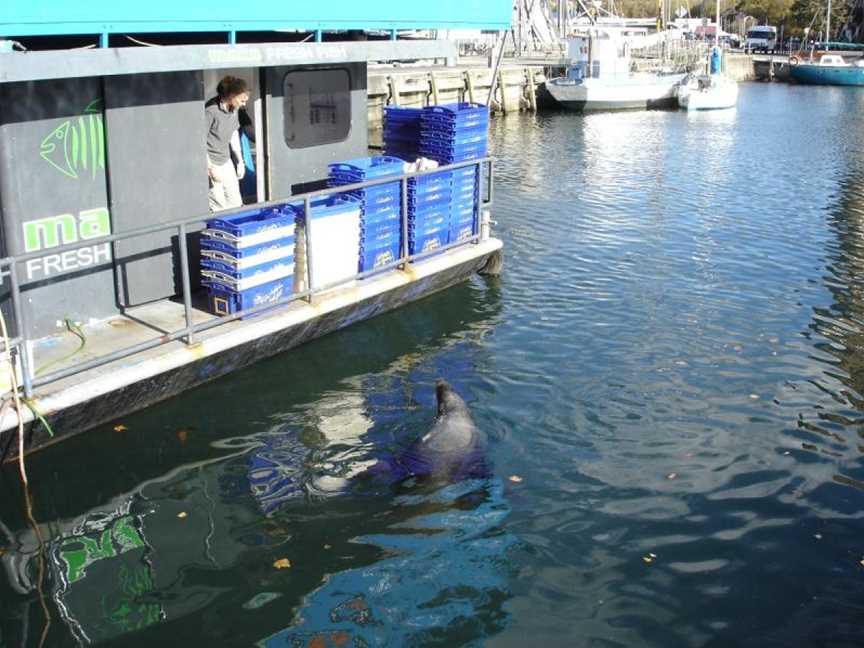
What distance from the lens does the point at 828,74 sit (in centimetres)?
6712

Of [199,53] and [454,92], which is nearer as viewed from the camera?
[199,53]

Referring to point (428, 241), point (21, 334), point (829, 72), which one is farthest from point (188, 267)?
point (829, 72)

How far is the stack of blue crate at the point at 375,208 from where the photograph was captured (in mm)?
11586

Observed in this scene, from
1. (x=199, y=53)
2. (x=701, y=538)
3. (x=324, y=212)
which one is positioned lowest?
(x=701, y=538)

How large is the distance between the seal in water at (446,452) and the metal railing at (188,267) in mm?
2350

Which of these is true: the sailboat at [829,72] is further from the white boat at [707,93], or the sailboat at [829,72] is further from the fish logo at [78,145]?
the fish logo at [78,145]

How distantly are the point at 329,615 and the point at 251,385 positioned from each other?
426cm

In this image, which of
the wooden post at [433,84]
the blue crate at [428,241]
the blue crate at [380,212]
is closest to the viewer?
the blue crate at [380,212]

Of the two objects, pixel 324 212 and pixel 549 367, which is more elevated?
pixel 324 212

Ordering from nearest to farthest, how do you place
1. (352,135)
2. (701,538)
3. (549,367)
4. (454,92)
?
(701,538), (549,367), (352,135), (454,92)

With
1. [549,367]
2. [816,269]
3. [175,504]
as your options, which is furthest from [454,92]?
[175,504]

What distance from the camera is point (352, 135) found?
13.0 m

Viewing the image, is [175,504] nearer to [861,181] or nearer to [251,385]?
[251,385]

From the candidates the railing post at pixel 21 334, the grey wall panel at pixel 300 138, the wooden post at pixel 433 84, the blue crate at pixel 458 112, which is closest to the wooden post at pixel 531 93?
the wooden post at pixel 433 84
